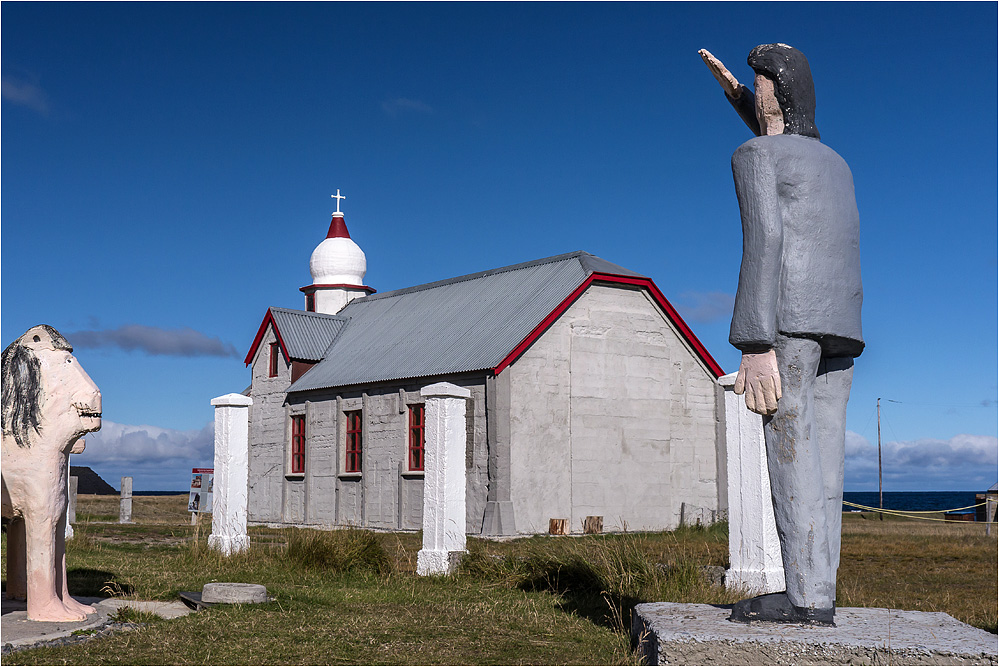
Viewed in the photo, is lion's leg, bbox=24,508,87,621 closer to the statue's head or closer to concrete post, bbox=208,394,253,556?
the statue's head

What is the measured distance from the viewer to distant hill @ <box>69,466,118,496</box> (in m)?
46.8

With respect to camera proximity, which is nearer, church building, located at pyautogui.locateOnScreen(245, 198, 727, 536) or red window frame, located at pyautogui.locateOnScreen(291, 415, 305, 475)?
church building, located at pyautogui.locateOnScreen(245, 198, 727, 536)

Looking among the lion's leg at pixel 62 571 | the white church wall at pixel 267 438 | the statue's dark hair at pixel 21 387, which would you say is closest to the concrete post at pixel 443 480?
the lion's leg at pixel 62 571

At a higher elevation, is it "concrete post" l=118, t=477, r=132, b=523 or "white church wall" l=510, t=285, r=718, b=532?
"white church wall" l=510, t=285, r=718, b=532

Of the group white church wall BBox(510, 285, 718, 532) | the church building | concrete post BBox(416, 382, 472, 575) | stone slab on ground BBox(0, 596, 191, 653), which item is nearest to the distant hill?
the church building

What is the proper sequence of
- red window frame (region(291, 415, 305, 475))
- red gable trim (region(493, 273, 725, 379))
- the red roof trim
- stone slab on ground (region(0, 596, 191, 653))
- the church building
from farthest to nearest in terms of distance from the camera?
1. the red roof trim
2. red window frame (region(291, 415, 305, 475))
3. the church building
4. red gable trim (region(493, 273, 725, 379))
5. stone slab on ground (region(0, 596, 191, 653))

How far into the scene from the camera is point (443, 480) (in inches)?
391

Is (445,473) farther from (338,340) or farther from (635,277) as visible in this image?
(338,340)

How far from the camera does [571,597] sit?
7.64m

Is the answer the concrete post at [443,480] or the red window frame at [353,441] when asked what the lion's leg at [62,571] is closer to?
the concrete post at [443,480]

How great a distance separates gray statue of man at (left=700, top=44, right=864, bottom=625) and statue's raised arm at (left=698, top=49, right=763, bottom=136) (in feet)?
0.86

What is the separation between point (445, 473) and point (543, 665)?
4.93m

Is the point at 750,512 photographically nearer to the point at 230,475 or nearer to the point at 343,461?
the point at 230,475

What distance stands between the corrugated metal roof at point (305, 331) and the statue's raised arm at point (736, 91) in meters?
18.2
